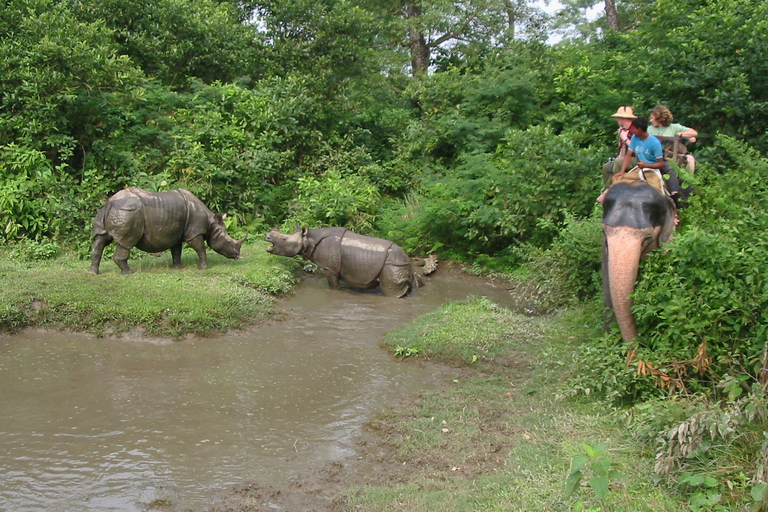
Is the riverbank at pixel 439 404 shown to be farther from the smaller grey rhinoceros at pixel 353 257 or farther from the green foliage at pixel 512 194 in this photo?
the green foliage at pixel 512 194

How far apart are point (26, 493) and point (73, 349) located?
11.0ft

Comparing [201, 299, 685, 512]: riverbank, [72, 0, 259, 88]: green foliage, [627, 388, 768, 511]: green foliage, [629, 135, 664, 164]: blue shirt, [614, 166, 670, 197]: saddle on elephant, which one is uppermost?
[72, 0, 259, 88]: green foliage

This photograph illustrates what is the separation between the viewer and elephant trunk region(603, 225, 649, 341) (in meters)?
5.79

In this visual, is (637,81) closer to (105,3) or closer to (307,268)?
(307,268)

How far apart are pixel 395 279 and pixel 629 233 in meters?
5.72

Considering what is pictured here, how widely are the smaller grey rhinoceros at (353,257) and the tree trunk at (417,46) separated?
10014 mm

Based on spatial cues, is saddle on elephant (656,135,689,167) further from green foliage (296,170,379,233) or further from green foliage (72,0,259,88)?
green foliage (72,0,259,88)

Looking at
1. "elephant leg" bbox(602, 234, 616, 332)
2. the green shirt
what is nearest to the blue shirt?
the green shirt

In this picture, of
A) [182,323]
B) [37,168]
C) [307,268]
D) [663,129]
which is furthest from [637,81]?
[37,168]

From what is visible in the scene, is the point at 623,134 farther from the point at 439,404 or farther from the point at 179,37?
the point at 179,37

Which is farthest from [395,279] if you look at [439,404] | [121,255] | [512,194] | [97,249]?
[439,404]

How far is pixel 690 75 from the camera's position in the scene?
11.8 metres

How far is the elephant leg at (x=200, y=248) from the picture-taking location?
35.9 feet

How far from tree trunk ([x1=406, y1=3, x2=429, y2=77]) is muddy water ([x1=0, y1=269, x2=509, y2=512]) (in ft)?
41.6
